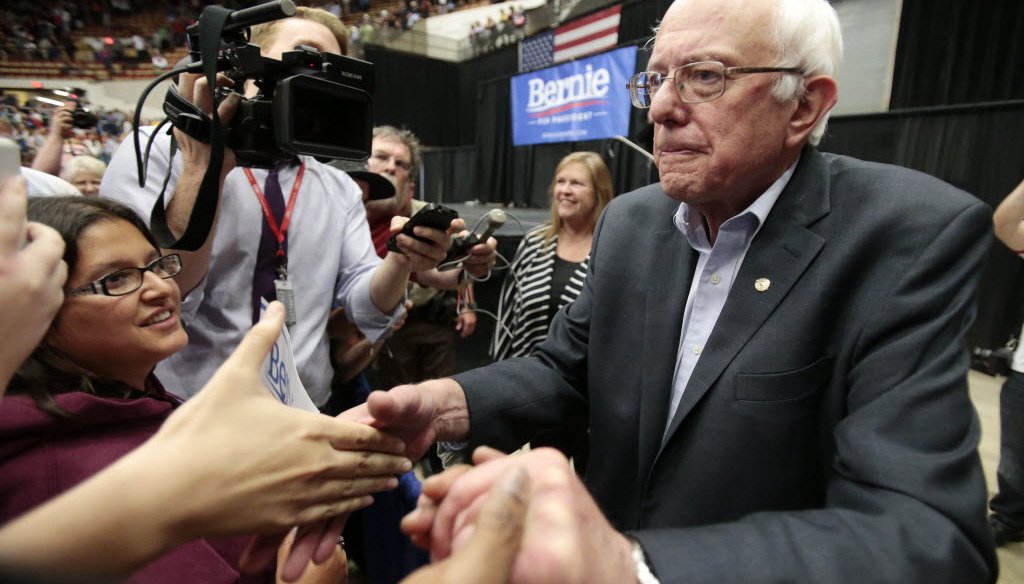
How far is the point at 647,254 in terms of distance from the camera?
1.05m

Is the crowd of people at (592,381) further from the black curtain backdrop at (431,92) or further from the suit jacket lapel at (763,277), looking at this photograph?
the black curtain backdrop at (431,92)

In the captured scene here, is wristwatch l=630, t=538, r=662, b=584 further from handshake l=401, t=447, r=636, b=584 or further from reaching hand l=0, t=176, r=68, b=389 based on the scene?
reaching hand l=0, t=176, r=68, b=389

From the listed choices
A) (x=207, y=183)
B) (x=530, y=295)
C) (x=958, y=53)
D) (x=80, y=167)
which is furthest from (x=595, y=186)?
(x=958, y=53)

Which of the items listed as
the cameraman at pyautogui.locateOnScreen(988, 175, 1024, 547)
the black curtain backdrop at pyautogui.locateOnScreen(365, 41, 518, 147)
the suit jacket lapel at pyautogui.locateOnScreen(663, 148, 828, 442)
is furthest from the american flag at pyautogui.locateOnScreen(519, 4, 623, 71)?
the suit jacket lapel at pyautogui.locateOnScreen(663, 148, 828, 442)

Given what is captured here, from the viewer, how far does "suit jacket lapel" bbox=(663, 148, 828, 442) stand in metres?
0.82

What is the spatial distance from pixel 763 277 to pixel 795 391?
0.18 meters

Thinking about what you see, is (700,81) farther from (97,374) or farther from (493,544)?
(97,374)

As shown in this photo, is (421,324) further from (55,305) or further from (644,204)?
(55,305)

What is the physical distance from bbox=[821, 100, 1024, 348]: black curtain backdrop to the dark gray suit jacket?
415cm

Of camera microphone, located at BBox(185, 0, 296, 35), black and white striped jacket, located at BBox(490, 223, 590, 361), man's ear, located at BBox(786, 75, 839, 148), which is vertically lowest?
black and white striped jacket, located at BBox(490, 223, 590, 361)

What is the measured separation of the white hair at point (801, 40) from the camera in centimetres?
85

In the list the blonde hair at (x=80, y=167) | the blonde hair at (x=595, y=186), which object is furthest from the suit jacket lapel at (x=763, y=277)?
the blonde hair at (x=80, y=167)

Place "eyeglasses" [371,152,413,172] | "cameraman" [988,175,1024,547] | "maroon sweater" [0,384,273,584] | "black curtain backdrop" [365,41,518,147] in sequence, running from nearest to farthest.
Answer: "maroon sweater" [0,384,273,584] → "cameraman" [988,175,1024,547] → "eyeglasses" [371,152,413,172] → "black curtain backdrop" [365,41,518,147]

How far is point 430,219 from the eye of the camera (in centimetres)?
124
